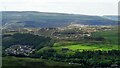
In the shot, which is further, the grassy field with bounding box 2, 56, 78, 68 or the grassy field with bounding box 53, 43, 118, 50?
the grassy field with bounding box 53, 43, 118, 50

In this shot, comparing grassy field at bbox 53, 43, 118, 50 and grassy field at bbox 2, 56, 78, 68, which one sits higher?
grassy field at bbox 2, 56, 78, 68

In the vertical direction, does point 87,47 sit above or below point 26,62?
below

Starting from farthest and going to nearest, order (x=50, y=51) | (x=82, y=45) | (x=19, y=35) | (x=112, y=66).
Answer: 1. (x=19, y=35)
2. (x=82, y=45)
3. (x=50, y=51)
4. (x=112, y=66)

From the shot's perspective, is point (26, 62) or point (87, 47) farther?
point (87, 47)

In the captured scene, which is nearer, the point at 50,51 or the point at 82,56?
the point at 82,56

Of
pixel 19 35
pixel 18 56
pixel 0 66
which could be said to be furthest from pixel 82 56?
pixel 19 35

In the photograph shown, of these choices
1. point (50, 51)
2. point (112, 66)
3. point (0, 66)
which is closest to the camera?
point (0, 66)

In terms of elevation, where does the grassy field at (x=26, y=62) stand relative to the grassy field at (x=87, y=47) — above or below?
above

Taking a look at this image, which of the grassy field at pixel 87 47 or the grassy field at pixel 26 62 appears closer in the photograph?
the grassy field at pixel 26 62

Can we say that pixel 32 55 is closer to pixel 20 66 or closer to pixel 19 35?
pixel 20 66

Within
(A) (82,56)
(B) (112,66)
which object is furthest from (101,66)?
(A) (82,56)
